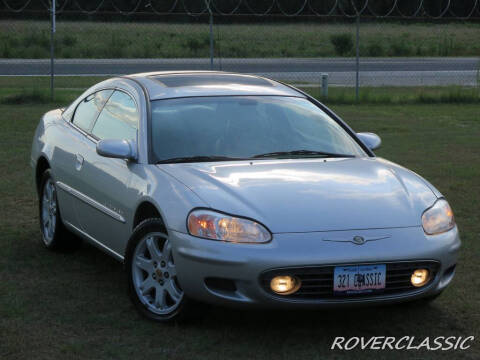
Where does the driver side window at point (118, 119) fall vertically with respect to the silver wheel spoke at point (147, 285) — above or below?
above

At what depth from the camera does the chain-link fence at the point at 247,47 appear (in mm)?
29062

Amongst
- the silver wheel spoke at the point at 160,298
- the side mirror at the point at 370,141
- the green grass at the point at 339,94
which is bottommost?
the green grass at the point at 339,94

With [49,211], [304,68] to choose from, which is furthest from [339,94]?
[49,211]

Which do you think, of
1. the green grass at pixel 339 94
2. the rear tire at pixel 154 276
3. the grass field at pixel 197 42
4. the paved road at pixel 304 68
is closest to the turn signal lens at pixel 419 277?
the rear tire at pixel 154 276

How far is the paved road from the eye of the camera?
28078mm

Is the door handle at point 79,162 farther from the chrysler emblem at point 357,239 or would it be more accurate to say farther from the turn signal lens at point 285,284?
the chrysler emblem at point 357,239

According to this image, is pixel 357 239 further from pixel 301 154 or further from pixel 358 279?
pixel 301 154

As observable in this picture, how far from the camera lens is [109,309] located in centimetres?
583

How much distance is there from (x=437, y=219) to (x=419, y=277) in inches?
15.3

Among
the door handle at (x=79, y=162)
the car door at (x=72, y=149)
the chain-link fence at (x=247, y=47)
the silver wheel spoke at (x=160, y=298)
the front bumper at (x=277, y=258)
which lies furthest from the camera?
the chain-link fence at (x=247, y=47)

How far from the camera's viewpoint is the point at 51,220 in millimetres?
7445

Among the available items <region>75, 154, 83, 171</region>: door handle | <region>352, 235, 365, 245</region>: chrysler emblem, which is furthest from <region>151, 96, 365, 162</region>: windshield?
<region>352, 235, 365, 245</region>: chrysler emblem

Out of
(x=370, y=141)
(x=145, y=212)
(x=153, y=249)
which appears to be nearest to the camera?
(x=153, y=249)

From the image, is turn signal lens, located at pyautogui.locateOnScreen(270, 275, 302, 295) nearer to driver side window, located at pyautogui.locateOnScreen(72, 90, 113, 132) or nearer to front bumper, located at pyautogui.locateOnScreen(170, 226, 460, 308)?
front bumper, located at pyautogui.locateOnScreen(170, 226, 460, 308)
